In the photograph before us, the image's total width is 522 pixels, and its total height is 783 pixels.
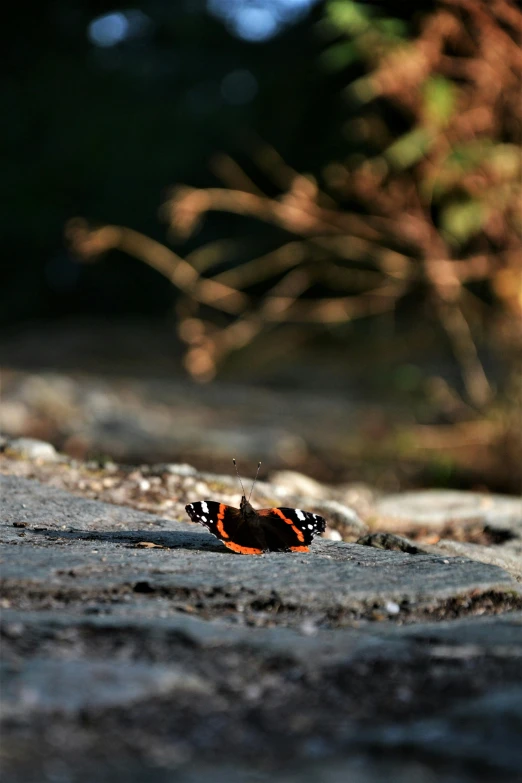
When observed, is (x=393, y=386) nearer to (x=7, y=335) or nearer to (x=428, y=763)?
(x=7, y=335)

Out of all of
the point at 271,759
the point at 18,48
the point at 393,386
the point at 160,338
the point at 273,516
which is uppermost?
the point at 18,48

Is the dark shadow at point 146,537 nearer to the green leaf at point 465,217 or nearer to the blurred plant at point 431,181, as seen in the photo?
the blurred plant at point 431,181

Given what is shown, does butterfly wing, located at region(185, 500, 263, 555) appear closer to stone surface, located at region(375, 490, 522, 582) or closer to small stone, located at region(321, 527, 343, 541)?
stone surface, located at region(375, 490, 522, 582)

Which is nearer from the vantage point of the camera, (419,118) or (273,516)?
(273,516)

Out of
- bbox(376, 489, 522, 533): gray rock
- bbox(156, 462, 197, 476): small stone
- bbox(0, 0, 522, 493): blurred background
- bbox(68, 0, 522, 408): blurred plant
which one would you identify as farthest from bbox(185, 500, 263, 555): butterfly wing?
bbox(68, 0, 522, 408): blurred plant

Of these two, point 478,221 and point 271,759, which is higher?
point 478,221

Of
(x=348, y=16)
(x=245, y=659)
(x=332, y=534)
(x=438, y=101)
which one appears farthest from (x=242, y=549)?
(x=438, y=101)

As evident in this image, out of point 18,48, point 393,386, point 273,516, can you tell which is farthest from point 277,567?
point 18,48

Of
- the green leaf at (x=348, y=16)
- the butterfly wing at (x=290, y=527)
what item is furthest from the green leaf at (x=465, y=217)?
the butterfly wing at (x=290, y=527)
